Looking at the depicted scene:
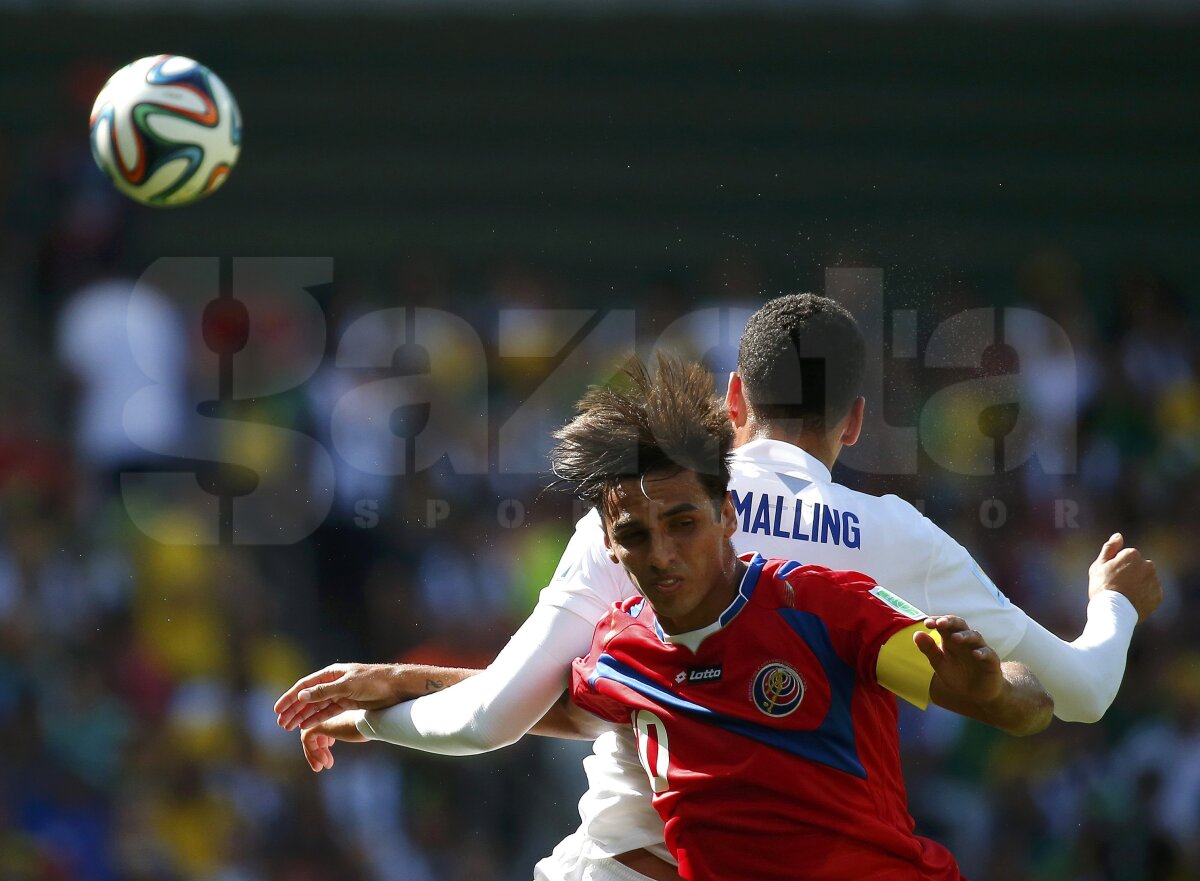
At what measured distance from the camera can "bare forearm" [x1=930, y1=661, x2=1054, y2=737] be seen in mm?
2773

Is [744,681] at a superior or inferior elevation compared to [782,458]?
inferior

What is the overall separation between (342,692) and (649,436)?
3.55 feet

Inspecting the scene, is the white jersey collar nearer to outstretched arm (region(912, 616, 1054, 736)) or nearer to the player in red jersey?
the player in red jersey

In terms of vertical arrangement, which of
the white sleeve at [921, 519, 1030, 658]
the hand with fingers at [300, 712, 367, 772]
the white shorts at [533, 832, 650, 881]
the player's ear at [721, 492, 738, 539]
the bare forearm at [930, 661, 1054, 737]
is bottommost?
the white shorts at [533, 832, 650, 881]

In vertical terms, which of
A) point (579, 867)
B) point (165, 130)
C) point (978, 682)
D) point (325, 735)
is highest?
point (165, 130)

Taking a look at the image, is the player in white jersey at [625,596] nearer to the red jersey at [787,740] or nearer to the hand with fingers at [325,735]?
the hand with fingers at [325,735]

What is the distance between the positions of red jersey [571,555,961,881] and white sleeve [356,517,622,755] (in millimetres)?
396

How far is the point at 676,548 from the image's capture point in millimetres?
3129

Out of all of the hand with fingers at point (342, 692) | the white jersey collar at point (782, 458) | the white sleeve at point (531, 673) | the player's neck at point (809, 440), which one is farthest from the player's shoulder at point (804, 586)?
the hand with fingers at point (342, 692)

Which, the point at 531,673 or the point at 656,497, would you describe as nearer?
the point at 656,497

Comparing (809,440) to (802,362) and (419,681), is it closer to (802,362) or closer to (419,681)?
(802,362)

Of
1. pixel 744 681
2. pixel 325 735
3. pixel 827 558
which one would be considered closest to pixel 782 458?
pixel 827 558

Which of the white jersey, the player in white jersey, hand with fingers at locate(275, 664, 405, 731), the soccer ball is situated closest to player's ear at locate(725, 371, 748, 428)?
the player in white jersey

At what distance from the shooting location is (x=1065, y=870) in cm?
800
